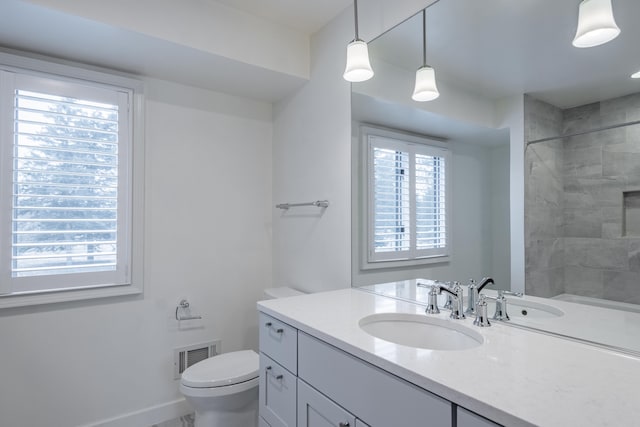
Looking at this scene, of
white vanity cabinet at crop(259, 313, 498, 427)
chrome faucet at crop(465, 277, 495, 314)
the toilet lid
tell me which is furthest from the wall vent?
chrome faucet at crop(465, 277, 495, 314)

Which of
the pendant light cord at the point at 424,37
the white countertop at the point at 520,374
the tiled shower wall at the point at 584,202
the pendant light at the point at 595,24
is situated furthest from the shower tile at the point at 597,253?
the pendant light cord at the point at 424,37

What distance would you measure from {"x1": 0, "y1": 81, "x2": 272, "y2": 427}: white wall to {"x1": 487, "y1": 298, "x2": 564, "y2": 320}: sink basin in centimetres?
181

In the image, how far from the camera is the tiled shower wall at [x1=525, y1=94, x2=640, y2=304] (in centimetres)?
96

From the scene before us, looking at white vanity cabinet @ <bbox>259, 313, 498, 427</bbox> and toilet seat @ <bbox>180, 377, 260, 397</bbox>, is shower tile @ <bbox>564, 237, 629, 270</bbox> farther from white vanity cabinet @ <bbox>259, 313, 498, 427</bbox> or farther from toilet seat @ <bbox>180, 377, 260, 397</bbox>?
toilet seat @ <bbox>180, 377, 260, 397</bbox>

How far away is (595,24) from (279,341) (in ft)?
5.05

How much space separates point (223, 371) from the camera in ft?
6.00

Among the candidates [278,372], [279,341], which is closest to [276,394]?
[278,372]

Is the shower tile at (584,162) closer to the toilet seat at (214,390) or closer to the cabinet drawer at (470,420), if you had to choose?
the cabinet drawer at (470,420)

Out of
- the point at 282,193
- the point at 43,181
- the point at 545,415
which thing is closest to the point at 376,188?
the point at 282,193

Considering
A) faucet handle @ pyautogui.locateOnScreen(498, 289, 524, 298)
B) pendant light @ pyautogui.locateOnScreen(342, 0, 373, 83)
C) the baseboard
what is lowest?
the baseboard

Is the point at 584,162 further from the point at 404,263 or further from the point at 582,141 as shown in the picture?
the point at 404,263

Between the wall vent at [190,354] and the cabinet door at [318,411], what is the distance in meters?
1.32

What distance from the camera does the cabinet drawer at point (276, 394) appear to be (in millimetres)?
1329

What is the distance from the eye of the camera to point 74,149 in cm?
195
